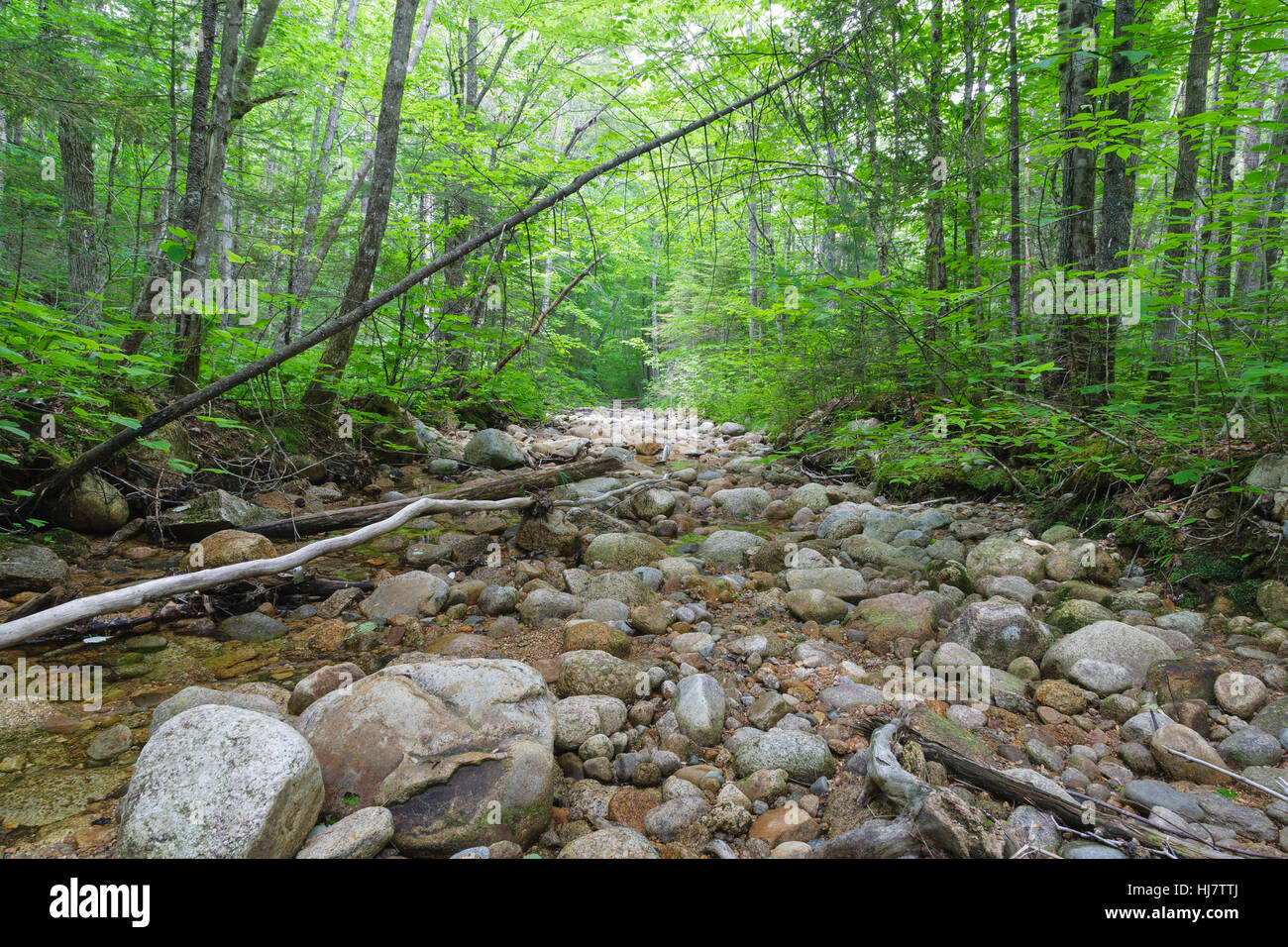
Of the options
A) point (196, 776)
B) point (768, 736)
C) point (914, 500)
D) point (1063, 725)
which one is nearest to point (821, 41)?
point (768, 736)

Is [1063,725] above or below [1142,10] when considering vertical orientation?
below

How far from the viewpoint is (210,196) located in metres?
5.46

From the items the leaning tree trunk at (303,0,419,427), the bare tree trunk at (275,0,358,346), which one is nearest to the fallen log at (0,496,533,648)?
the leaning tree trunk at (303,0,419,427)

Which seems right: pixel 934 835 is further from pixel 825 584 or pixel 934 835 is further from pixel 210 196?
pixel 210 196

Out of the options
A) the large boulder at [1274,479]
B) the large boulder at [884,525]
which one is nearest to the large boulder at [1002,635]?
the large boulder at [1274,479]

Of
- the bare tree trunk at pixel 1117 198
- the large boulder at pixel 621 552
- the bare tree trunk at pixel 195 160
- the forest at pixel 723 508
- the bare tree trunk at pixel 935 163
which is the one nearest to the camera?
the forest at pixel 723 508

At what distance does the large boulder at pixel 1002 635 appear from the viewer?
3.24 m

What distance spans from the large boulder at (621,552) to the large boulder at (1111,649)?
117 inches

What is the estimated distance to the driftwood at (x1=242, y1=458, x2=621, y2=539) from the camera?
4859 millimetres

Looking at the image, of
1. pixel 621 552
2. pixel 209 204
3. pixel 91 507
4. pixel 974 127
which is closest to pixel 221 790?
pixel 621 552

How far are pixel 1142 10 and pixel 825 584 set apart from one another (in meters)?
6.06

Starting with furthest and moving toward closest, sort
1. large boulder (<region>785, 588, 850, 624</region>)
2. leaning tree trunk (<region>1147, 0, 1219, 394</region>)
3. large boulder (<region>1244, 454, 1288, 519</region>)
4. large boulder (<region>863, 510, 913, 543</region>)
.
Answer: large boulder (<region>863, 510, 913, 543</region>) < leaning tree trunk (<region>1147, 0, 1219, 394</region>) < large boulder (<region>785, 588, 850, 624</region>) < large boulder (<region>1244, 454, 1288, 519</region>)

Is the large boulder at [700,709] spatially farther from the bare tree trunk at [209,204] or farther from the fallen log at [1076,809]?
the bare tree trunk at [209,204]

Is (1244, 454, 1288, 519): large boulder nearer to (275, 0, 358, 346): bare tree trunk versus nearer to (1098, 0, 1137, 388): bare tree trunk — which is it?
(1098, 0, 1137, 388): bare tree trunk
